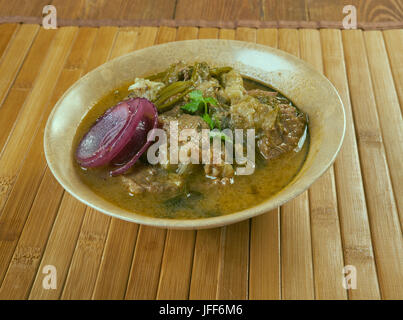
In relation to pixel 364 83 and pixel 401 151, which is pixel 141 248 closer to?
pixel 401 151

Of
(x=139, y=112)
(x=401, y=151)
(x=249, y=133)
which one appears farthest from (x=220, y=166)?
(x=401, y=151)

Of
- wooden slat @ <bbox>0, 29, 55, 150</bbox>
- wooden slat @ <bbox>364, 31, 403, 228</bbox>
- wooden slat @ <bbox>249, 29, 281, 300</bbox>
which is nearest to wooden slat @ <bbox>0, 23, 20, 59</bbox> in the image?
wooden slat @ <bbox>0, 29, 55, 150</bbox>

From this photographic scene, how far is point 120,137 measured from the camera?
2.21 m

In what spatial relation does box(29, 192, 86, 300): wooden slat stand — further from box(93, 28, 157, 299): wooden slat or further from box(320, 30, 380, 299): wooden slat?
box(320, 30, 380, 299): wooden slat

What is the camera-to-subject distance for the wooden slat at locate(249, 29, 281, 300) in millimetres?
2054

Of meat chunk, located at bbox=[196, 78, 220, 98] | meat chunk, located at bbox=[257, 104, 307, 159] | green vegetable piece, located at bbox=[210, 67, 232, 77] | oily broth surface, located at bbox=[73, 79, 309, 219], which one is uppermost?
green vegetable piece, located at bbox=[210, 67, 232, 77]

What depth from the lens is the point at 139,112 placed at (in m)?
2.27

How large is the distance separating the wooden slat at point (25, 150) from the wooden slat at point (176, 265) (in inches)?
32.5

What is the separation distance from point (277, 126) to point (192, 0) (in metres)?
2.17

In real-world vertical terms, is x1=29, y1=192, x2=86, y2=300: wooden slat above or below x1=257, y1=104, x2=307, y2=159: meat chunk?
below

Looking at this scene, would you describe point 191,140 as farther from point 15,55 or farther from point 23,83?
point 15,55

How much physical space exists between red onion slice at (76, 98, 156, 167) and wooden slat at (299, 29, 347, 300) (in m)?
1.05

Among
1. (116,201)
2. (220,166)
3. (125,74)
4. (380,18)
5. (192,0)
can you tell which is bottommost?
(116,201)

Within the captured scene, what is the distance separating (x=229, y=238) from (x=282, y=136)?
661mm
